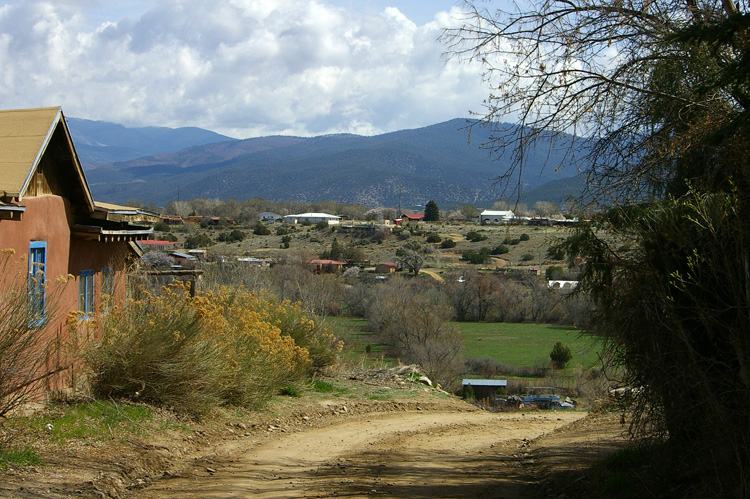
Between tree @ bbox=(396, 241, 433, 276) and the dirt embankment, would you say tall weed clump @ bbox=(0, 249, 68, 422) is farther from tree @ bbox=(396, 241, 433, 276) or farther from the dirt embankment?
tree @ bbox=(396, 241, 433, 276)

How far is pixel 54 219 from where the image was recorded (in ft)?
37.5

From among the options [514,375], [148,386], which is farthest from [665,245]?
[514,375]

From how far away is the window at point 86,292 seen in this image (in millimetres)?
13000

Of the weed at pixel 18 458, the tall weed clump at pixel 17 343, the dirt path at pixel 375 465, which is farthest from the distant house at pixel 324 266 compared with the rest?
the weed at pixel 18 458

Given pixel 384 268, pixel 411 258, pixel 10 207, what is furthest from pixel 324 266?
pixel 10 207

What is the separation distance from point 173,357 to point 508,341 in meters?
38.5

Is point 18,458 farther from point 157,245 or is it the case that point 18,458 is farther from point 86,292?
point 157,245

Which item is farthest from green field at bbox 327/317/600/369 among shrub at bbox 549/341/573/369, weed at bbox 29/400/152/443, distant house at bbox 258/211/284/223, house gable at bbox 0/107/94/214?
distant house at bbox 258/211/284/223

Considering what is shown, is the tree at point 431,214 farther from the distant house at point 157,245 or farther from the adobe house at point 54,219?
the adobe house at point 54,219

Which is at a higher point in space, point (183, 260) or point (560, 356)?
point (183, 260)

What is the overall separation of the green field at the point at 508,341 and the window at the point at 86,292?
993 inches

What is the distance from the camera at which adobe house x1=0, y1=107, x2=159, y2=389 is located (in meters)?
10.1

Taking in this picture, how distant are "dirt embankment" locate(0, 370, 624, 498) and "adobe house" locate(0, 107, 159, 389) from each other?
177 centimetres

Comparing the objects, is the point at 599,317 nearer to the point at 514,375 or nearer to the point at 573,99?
the point at 573,99
